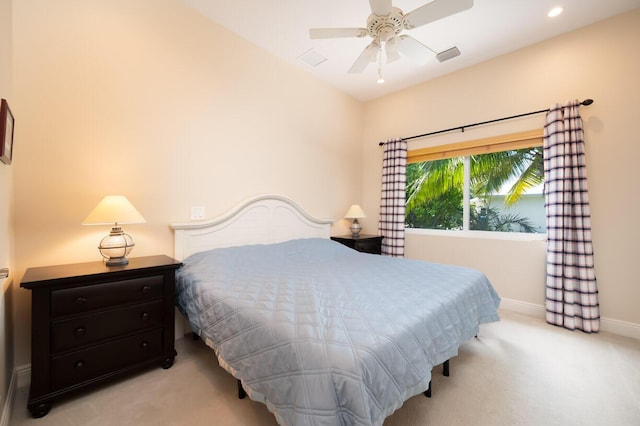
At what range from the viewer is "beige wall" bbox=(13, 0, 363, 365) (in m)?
1.72

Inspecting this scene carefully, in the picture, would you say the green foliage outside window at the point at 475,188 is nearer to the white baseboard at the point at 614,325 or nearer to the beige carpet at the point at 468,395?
the white baseboard at the point at 614,325

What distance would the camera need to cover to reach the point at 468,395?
1.62 metres

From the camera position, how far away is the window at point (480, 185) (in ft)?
9.89

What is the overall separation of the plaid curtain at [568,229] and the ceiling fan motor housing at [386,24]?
205cm

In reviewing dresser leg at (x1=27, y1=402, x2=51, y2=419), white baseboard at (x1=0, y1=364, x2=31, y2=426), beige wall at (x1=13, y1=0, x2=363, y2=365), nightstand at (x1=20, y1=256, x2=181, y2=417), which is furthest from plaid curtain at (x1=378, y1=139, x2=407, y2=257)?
white baseboard at (x1=0, y1=364, x2=31, y2=426)

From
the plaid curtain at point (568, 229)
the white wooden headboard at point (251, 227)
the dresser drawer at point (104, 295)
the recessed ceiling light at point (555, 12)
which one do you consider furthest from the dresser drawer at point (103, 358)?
the recessed ceiling light at point (555, 12)

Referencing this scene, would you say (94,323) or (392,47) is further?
(392,47)

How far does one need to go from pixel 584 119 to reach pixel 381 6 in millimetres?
2450

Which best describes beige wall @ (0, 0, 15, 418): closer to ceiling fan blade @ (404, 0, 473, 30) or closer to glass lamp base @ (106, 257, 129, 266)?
glass lamp base @ (106, 257, 129, 266)

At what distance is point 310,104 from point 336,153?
79 cm

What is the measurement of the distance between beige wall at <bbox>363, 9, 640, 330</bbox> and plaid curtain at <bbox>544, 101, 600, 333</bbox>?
0.49 feet

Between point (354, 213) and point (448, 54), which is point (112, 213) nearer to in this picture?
point (354, 213)

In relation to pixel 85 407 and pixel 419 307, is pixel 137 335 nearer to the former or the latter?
pixel 85 407

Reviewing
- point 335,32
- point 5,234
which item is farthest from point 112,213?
point 335,32
